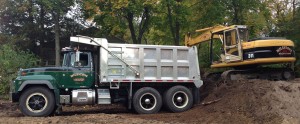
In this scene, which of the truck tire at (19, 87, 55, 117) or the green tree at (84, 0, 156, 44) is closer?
the truck tire at (19, 87, 55, 117)

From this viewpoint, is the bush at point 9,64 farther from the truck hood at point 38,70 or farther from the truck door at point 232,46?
the truck door at point 232,46

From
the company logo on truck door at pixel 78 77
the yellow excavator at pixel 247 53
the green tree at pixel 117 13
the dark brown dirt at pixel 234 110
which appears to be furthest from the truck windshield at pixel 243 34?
the green tree at pixel 117 13

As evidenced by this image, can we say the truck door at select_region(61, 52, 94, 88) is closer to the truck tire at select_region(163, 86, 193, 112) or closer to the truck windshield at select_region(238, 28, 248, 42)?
the truck tire at select_region(163, 86, 193, 112)

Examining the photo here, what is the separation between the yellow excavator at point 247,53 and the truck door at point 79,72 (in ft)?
17.7

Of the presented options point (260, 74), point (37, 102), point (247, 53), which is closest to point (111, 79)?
point (37, 102)

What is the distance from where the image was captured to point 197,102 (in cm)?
1644

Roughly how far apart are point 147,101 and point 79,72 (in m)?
2.88

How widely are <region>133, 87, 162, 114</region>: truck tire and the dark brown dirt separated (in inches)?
15.8

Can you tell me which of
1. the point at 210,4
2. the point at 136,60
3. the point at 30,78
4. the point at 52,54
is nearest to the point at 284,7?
the point at 210,4

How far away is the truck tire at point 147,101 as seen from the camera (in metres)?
15.3

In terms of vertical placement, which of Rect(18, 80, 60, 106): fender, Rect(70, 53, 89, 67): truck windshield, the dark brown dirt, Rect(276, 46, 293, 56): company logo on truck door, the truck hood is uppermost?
Rect(276, 46, 293, 56): company logo on truck door

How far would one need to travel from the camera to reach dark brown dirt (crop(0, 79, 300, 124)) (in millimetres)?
12727

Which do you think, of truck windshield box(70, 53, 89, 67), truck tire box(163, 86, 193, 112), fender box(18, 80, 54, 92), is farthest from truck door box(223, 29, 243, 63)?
fender box(18, 80, 54, 92)

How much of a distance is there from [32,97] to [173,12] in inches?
493
